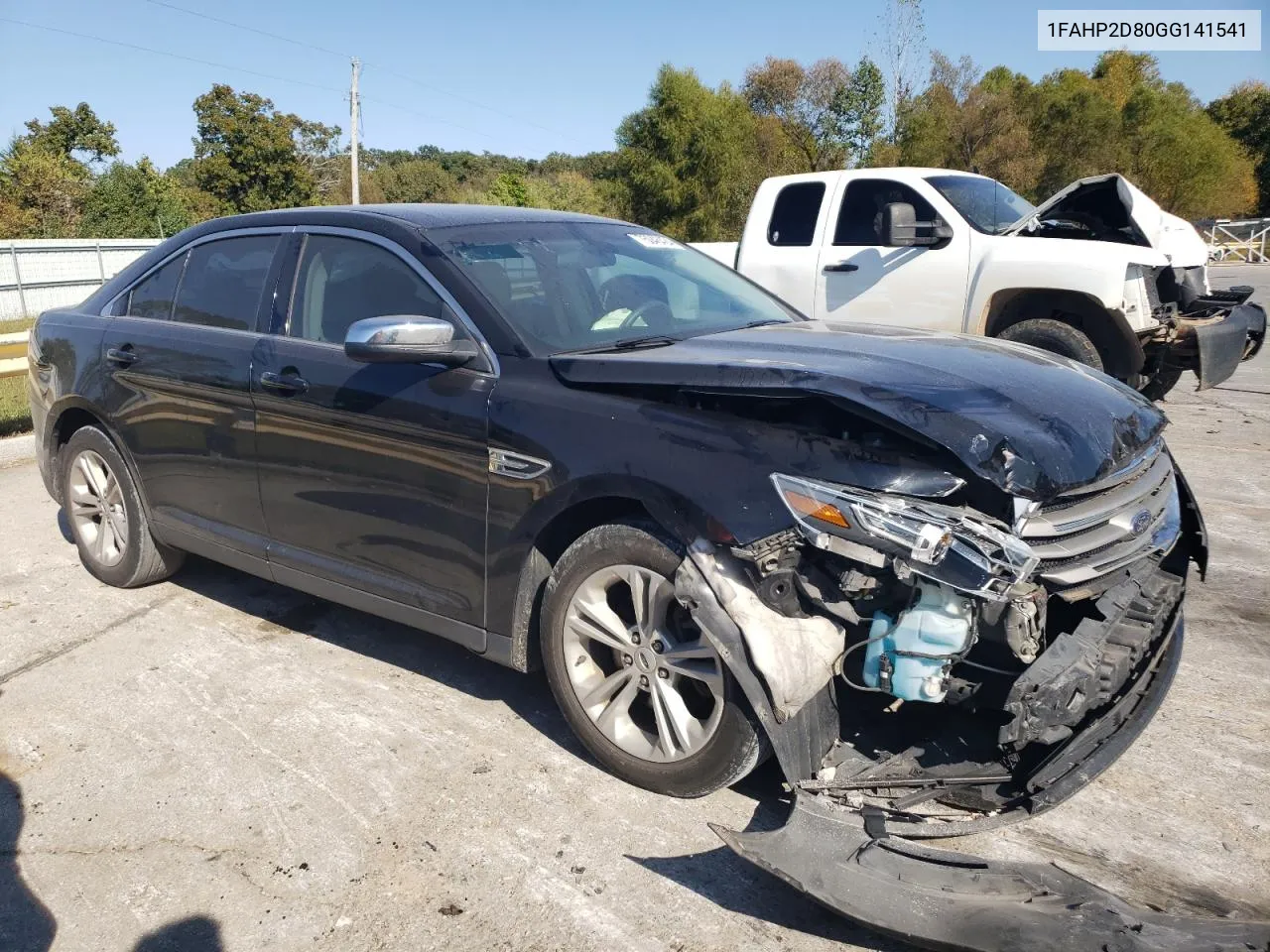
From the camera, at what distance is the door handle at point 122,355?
4672 millimetres

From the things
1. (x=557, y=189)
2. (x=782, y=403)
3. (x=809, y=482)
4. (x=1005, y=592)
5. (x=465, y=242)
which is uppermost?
(x=557, y=189)

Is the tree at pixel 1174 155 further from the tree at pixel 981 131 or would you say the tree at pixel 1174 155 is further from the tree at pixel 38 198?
the tree at pixel 38 198

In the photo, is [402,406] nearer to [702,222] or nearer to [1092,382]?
[1092,382]

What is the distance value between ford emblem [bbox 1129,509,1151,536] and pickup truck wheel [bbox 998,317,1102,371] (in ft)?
14.7

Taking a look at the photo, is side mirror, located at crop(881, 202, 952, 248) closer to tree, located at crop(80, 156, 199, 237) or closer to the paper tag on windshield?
the paper tag on windshield

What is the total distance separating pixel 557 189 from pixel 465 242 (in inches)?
1807

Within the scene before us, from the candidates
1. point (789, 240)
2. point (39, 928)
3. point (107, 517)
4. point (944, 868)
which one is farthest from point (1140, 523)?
point (789, 240)

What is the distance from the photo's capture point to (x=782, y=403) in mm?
2816

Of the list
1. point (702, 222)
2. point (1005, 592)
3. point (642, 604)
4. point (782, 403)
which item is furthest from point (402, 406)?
point (702, 222)

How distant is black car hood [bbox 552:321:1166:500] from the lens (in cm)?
264

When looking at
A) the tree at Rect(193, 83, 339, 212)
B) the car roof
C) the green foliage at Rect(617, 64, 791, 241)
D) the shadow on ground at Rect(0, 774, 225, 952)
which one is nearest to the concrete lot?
the shadow on ground at Rect(0, 774, 225, 952)

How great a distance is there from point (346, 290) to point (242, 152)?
58741 millimetres

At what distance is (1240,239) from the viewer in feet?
131

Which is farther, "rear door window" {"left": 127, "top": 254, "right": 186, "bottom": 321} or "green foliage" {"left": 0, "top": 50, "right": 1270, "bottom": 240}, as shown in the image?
"green foliage" {"left": 0, "top": 50, "right": 1270, "bottom": 240}
